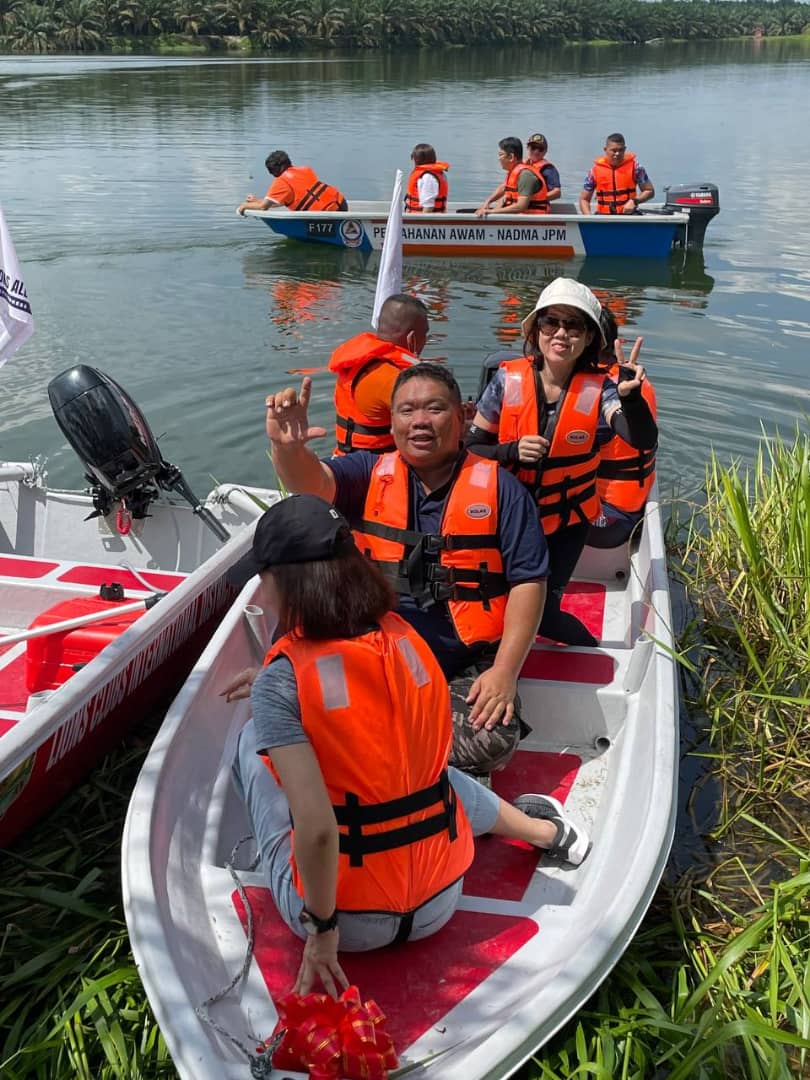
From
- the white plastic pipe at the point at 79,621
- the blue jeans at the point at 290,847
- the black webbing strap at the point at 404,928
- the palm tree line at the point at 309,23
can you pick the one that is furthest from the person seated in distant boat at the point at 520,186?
the palm tree line at the point at 309,23

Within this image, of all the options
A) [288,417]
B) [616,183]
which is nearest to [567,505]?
[288,417]

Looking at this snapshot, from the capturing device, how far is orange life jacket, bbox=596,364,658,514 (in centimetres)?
470

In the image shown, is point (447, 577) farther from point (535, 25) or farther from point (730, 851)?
point (535, 25)

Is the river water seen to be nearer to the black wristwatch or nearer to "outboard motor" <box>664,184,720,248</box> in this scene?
"outboard motor" <box>664,184,720,248</box>

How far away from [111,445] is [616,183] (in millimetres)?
9468

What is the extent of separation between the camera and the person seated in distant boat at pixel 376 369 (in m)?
4.47

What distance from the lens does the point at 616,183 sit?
12641 mm

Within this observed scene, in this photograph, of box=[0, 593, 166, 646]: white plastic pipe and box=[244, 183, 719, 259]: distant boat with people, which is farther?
box=[244, 183, 719, 259]: distant boat with people

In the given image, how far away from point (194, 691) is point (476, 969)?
1268mm

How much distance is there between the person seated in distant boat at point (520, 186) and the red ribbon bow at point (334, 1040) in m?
11.7

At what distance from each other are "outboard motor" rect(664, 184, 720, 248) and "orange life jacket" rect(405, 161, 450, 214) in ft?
9.34

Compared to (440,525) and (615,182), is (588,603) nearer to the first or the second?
(440,525)

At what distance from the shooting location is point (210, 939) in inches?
103

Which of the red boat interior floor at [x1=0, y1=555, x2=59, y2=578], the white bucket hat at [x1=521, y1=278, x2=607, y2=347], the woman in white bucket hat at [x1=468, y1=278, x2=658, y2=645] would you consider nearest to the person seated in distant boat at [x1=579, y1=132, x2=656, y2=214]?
the woman in white bucket hat at [x1=468, y1=278, x2=658, y2=645]
